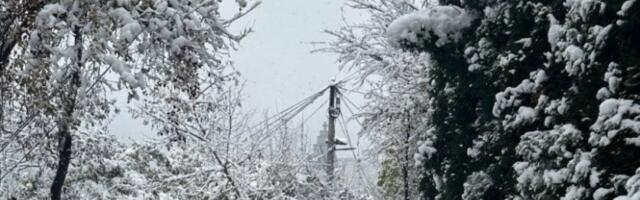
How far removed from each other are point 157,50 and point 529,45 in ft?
7.81

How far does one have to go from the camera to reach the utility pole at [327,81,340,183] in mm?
14234

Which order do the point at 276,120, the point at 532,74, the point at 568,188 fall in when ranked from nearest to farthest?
A: 1. the point at 568,188
2. the point at 532,74
3. the point at 276,120

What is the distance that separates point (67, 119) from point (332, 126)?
9.73 m

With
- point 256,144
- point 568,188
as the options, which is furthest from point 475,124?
point 256,144

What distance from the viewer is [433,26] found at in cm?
607

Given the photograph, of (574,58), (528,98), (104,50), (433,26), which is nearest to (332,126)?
(433,26)

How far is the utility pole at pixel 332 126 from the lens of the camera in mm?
14234

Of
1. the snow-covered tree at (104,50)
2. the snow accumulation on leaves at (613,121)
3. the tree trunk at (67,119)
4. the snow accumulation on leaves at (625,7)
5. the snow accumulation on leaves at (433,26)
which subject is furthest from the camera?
the snow accumulation on leaves at (433,26)

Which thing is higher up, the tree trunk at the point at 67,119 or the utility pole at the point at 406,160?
the utility pole at the point at 406,160

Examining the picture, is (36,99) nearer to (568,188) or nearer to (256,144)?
(568,188)

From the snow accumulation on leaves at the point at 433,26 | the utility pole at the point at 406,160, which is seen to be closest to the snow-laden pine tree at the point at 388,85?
the utility pole at the point at 406,160

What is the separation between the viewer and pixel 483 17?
5.70 meters

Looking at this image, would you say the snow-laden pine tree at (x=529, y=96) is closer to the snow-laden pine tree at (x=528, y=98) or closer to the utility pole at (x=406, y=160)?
the snow-laden pine tree at (x=528, y=98)

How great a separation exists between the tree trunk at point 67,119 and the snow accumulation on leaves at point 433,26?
8.81 ft
